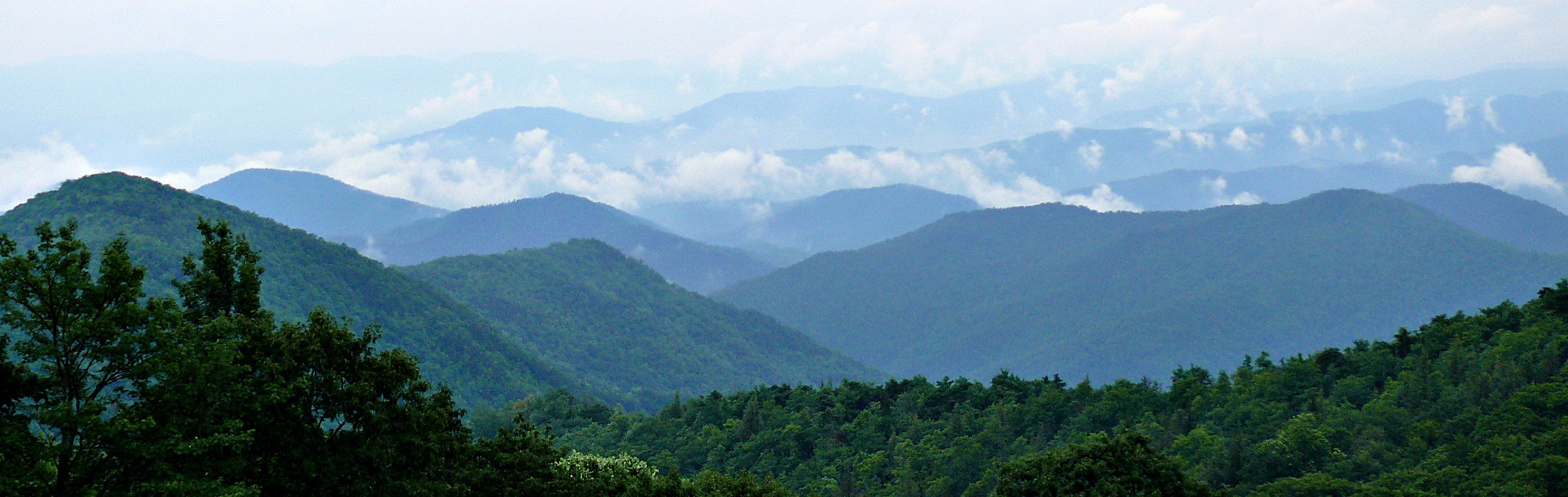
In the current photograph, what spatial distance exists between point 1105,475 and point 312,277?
490 ft

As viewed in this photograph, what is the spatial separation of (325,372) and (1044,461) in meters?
20.5

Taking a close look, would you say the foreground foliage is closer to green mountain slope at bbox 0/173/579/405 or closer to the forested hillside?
the forested hillside

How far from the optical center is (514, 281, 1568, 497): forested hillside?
47594mm

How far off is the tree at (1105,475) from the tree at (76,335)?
905 inches

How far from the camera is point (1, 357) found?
75.3 feet

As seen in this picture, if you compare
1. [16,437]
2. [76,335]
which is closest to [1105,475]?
[76,335]

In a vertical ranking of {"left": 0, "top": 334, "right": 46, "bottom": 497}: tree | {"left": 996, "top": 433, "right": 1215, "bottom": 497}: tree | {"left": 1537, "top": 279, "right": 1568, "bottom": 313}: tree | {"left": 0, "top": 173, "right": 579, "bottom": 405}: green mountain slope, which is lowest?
{"left": 996, "top": 433, "right": 1215, "bottom": 497}: tree

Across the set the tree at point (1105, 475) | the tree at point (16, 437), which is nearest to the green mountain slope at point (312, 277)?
the tree at point (16, 437)

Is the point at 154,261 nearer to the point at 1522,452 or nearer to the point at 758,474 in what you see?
the point at 758,474

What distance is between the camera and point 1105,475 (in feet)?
99.3

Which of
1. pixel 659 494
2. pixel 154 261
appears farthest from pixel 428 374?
pixel 659 494

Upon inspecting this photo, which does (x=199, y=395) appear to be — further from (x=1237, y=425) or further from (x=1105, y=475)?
(x=1237, y=425)

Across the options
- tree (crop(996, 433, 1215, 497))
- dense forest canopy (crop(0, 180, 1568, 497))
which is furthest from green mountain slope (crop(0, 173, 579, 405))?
tree (crop(996, 433, 1215, 497))

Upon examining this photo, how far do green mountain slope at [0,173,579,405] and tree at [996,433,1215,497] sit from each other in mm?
125466
